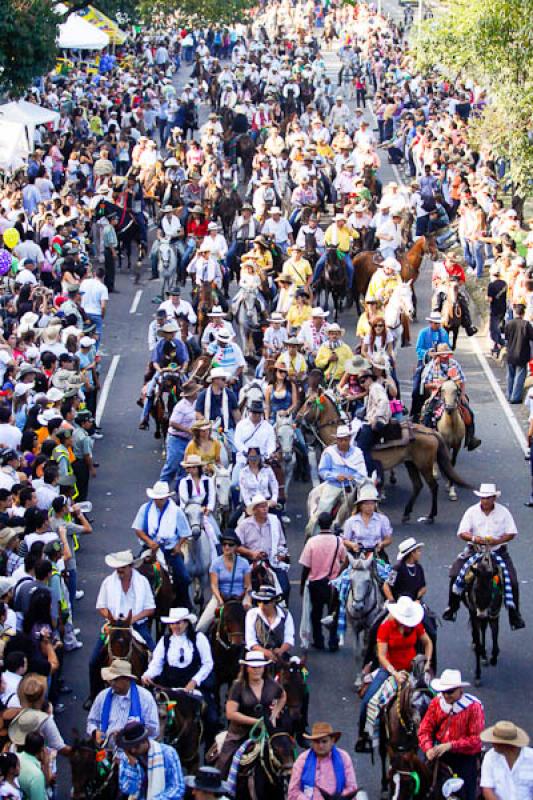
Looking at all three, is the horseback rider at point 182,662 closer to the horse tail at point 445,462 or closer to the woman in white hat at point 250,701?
the woman in white hat at point 250,701

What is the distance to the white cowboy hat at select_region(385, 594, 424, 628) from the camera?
14773 millimetres

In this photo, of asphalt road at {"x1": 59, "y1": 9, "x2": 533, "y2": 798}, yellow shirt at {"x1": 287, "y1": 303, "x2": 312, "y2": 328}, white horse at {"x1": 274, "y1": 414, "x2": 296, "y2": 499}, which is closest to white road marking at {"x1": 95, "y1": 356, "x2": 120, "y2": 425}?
asphalt road at {"x1": 59, "y1": 9, "x2": 533, "y2": 798}

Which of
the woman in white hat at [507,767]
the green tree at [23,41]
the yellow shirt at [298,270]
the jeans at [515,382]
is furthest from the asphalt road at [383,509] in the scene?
the green tree at [23,41]

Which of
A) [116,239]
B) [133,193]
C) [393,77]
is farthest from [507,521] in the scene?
[393,77]

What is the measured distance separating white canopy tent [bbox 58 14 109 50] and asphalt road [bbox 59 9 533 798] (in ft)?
54.2

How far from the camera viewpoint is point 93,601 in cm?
1858

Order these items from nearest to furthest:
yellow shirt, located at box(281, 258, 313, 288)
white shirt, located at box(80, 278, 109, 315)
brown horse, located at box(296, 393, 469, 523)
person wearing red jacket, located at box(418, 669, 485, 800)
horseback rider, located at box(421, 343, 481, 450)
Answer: person wearing red jacket, located at box(418, 669, 485, 800) → brown horse, located at box(296, 393, 469, 523) → horseback rider, located at box(421, 343, 481, 450) → white shirt, located at box(80, 278, 109, 315) → yellow shirt, located at box(281, 258, 313, 288)

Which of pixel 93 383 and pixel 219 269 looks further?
pixel 219 269

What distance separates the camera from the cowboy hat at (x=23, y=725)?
13.0 m

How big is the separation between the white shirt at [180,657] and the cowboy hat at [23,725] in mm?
1402

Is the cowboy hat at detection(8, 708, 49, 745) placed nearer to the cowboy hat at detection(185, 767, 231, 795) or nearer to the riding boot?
the cowboy hat at detection(185, 767, 231, 795)

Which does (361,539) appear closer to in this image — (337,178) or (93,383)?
(93,383)

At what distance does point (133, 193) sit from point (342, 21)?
135 ft

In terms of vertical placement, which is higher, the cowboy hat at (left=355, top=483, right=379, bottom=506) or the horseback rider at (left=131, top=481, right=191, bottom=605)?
the cowboy hat at (left=355, top=483, right=379, bottom=506)
